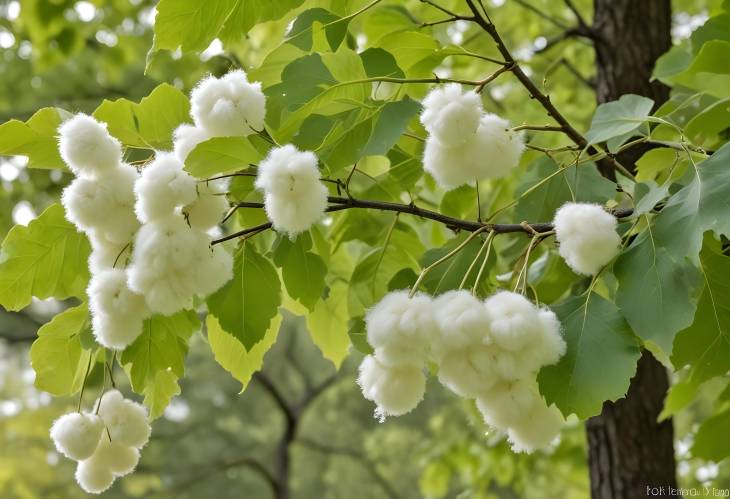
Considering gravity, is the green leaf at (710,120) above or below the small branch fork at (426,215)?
above

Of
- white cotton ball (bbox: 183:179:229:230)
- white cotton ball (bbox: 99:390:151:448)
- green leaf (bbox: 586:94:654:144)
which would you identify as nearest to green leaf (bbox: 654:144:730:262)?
green leaf (bbox: 586:94:654:144)

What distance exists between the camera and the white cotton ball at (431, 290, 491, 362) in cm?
74

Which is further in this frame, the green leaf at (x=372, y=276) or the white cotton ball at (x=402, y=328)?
the green leaf at (x=372, y=276)

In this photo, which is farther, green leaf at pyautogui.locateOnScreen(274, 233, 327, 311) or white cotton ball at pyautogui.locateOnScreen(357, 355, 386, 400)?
→ green leaf at pyautogui.locateOnScreen(274, 233, 327, 311)

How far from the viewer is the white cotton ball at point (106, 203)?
81cm

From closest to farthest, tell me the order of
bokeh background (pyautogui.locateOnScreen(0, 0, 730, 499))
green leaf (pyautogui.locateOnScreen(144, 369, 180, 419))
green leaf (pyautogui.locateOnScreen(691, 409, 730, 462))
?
green leaf (pyautogui.locateOnScreen(144, 369, 180, 419)) < green leaf (pyautogui.locateOnScreen(691, 409, 730, 462)) < bokeh background (pyautogui.locateOnScreen(0, 0, 730, 499))

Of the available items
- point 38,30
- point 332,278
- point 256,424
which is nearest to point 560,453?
point 332,278

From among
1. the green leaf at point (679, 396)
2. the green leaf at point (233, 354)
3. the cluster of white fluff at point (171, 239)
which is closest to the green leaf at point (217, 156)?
the cluster of white fluff at point (171, 239)

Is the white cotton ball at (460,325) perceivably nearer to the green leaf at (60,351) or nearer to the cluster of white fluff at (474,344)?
the cluster of white fluff at (474,344)

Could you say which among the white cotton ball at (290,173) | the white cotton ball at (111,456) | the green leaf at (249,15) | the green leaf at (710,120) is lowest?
the white cotton ball at (111,456)

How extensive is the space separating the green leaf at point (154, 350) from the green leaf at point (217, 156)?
26cm

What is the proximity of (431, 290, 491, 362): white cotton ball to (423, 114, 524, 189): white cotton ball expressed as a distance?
6.4 inches

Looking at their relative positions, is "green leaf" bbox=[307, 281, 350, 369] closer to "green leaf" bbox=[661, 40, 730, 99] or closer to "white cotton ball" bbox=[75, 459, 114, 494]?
"white cotton ball" bbox=[75, 459, 114, 494]

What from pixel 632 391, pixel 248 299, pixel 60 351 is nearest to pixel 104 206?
pixel 248 299
